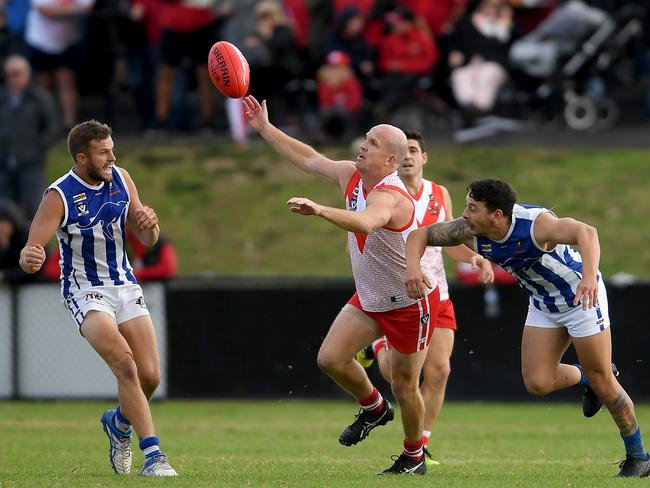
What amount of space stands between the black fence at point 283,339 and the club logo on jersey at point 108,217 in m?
6.40

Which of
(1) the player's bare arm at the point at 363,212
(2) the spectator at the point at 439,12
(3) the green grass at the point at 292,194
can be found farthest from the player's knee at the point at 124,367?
(2) the spectator at the point at 439,12

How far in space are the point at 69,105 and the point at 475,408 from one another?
7.26 metres

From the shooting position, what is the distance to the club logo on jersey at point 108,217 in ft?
28.2

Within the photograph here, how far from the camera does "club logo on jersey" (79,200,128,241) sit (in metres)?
8.59

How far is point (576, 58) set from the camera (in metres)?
19.0

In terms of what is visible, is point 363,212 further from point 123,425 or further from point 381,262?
point 123,425

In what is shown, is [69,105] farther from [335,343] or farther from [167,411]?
[335,343]

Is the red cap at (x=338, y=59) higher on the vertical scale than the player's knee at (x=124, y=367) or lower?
higher

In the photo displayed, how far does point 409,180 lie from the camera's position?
32.0 ft

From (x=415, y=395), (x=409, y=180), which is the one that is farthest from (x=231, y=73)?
(x=415, y=395)

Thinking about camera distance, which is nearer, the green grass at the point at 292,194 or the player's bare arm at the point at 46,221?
the player's bare arm at the point at 46,221

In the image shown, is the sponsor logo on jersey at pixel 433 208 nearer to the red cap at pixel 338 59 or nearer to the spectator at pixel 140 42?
the red cap at pixel 338 59

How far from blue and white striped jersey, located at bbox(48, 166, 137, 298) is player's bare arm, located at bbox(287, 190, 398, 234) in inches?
55.3

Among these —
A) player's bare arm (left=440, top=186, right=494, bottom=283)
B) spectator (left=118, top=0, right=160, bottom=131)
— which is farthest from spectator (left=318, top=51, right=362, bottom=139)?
player's bare arm (left=440, top=186, right=494, bottom=283)
